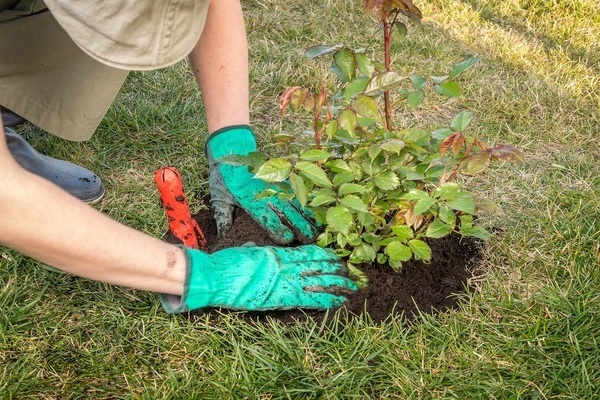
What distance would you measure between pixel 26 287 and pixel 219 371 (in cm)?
67

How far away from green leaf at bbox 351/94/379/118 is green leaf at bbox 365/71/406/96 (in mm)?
20

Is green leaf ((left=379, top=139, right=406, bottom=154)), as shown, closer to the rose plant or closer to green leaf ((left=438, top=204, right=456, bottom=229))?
the rose plant

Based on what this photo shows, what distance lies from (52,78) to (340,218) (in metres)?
1.10

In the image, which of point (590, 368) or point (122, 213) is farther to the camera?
point (122, 213)

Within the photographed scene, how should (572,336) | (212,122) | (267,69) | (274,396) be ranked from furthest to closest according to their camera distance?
1. (267,69)
2. (212,122)
3. (572,336)
4. (274,396)

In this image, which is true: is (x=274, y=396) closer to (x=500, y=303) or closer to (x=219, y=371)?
(x=219, y=371)

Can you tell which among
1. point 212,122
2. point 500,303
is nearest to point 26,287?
point 212,122

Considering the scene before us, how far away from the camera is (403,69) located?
10.1ft

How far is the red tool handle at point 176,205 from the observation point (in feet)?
6.32

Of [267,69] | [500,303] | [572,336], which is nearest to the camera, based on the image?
[572,336]

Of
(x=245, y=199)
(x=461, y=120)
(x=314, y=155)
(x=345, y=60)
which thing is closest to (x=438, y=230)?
(x=461, y=120)

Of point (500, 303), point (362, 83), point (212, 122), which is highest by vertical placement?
point (362, 83)

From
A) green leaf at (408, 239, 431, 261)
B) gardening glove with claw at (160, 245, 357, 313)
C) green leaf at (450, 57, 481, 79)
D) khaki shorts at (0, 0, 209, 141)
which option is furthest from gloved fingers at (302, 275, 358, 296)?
khaki shorts at (0, 0, 209, 141)

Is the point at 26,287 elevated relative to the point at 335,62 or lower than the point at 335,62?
lower
